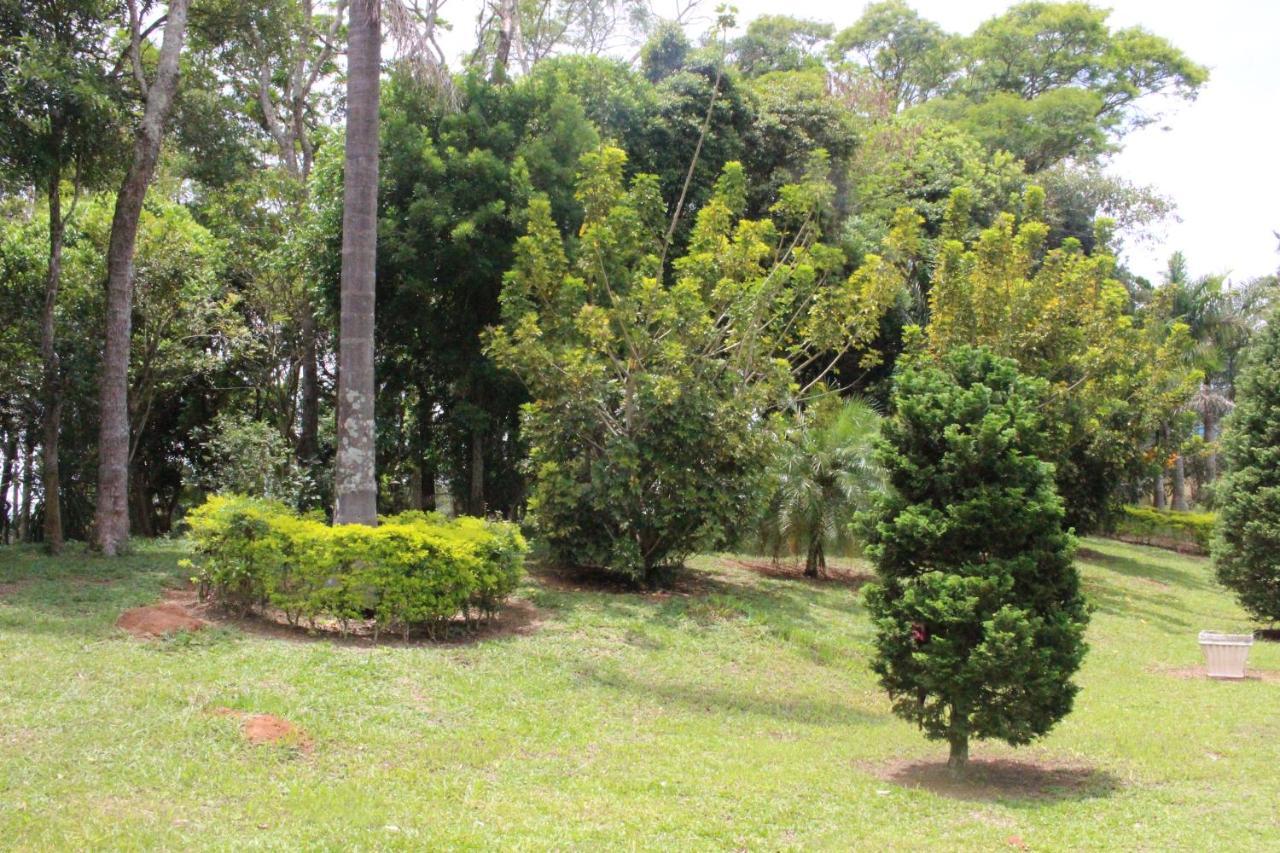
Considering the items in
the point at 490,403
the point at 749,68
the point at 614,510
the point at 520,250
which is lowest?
the point at 614,510

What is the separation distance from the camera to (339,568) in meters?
10.5

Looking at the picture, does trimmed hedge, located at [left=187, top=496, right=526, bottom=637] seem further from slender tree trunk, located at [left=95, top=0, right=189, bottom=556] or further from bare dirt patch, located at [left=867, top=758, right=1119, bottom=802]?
bare dirt patch, located at [left=867, top=758, right=1119, bottom=802]

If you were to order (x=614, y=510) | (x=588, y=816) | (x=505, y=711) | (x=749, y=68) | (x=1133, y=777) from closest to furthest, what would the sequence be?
1. (x=588, y=816)
2. (x=1133, y=777)
3. (x=505, y=711)
4. (x=614, y=510)
5. (x=749, y=68)

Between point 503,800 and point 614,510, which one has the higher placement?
point 614,510

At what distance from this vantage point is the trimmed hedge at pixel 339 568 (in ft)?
34.3

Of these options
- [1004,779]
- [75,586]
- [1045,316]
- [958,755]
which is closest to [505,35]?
[1045,316]

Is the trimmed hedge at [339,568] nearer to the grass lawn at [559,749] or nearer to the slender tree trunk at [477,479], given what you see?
the grass lawn at [559,749]

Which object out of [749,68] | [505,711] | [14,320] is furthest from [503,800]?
[749,68]

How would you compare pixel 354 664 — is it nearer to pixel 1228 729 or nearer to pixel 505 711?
pixel 505 711

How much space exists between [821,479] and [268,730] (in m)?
11.4

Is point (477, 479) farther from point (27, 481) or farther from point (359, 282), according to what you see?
point (27, 481)

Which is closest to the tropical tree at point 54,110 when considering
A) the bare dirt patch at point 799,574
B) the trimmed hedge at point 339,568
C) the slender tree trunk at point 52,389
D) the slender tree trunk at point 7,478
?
the slender tree trunk at point 52,389

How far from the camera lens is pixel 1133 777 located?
803cm

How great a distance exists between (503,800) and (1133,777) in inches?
189
